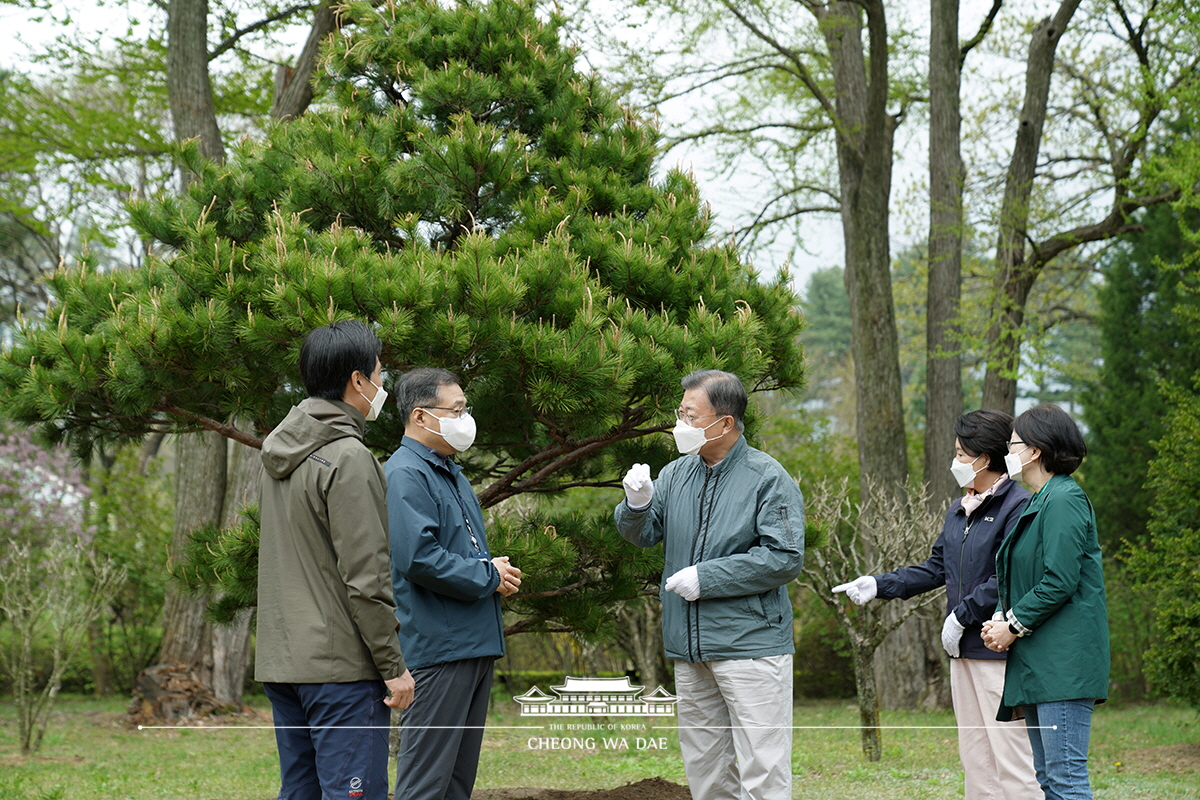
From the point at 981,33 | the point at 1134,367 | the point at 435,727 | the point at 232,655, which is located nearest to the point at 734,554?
the point at 435,727

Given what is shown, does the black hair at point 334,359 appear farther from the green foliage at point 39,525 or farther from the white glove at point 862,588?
the green foliage at point 39,525

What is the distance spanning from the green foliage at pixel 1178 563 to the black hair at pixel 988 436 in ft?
12.8

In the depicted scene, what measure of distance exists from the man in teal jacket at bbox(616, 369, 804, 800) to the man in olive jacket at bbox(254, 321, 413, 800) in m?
1.04

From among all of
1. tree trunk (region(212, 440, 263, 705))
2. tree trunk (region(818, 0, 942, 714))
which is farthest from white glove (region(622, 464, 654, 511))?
tree trunk (region(818, 0, 942, 714))

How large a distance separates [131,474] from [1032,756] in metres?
13.0

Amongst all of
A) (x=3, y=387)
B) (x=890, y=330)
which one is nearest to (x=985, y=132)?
(x=890, y=330)

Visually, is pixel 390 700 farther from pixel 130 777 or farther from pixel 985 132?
pixel 985 132

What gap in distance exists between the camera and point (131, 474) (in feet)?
45.4

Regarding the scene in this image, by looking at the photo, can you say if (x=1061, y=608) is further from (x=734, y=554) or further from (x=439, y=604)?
(x=439, y=604)

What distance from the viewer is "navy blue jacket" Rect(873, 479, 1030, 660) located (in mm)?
3541

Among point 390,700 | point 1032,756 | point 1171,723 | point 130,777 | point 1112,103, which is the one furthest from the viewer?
point 1112,103

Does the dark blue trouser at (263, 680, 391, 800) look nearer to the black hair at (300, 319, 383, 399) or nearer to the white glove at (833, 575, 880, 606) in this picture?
the black hair at (300, 319, 383, 399)

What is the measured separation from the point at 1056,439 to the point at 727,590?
1151mm

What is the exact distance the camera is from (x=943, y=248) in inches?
473
